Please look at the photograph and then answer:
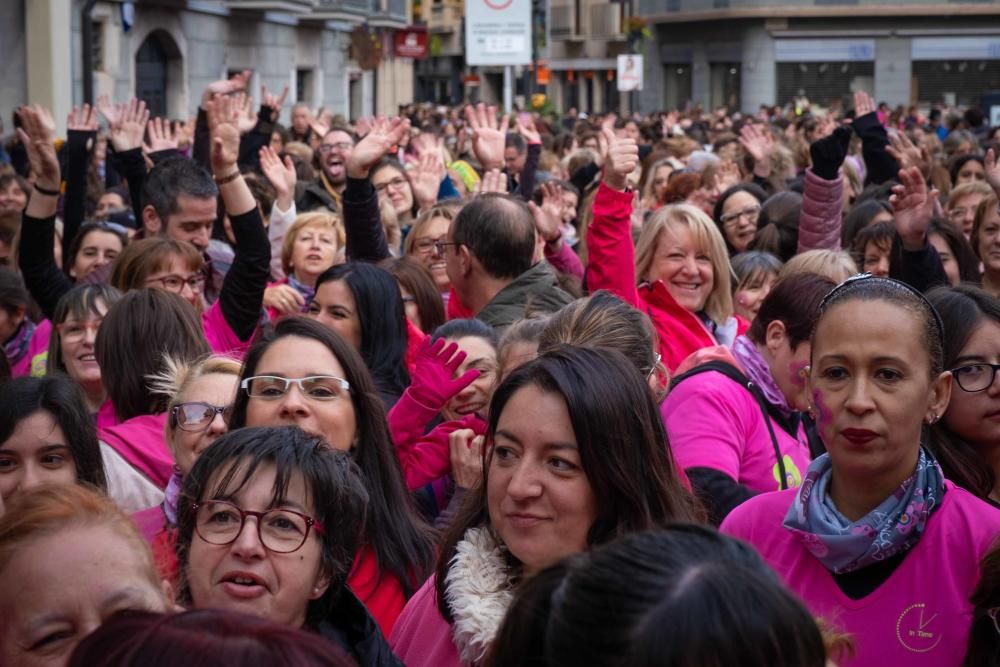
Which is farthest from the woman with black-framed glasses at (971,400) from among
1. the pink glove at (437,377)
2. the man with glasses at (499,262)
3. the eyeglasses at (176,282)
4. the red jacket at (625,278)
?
the eyeglasses at (176,282)

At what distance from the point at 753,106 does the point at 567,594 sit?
5111 cm

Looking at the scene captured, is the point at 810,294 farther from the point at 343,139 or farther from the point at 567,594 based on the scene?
the point at 343,139

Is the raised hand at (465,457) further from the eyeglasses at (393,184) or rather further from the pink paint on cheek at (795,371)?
the eyeglasses at (393,184)

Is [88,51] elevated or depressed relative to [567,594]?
elevated

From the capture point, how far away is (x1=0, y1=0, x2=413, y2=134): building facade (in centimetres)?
2075

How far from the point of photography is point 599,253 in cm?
561

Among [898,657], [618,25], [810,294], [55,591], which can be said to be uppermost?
[618,25]

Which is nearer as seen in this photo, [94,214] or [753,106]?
[94,214]

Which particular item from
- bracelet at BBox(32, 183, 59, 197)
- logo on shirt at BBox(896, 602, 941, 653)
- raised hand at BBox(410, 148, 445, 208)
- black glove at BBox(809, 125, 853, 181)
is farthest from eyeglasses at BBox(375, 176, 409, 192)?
logo on shirt at BBox(896, 602, 941, 653)

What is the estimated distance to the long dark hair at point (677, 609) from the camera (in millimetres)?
1799

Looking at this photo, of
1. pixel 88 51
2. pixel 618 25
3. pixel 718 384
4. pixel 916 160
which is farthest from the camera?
pixel 618 25

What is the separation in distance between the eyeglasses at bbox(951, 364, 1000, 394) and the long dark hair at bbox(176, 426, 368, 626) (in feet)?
5.25

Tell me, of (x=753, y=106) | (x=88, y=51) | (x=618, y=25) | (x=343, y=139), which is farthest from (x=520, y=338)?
(x=618, y=25)

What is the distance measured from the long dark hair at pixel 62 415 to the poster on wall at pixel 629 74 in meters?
28.0
